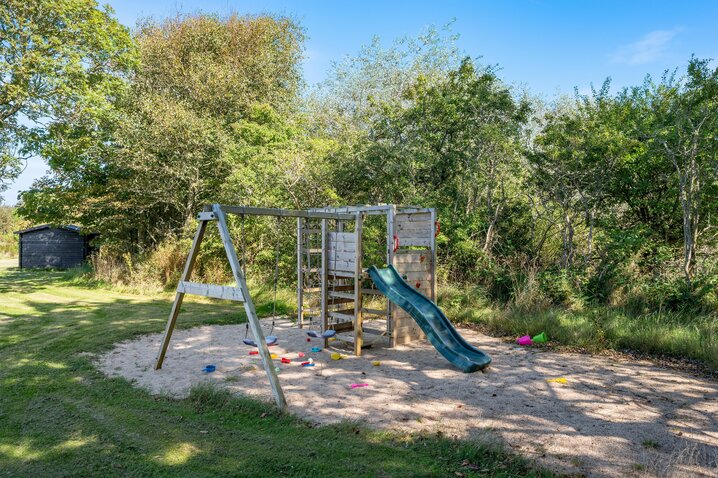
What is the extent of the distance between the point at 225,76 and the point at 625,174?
596 inches

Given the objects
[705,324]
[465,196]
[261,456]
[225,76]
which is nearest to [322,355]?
[261,456]

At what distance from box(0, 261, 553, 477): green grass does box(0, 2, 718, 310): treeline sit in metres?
5.45

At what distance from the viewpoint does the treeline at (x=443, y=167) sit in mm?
8562

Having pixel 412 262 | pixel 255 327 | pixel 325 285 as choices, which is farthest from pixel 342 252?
pixel 255 327

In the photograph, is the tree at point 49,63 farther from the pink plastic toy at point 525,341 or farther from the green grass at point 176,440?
the pink plastic toy at point 525,341

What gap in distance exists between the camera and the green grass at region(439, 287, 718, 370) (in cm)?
651

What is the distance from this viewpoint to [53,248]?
23812 mm

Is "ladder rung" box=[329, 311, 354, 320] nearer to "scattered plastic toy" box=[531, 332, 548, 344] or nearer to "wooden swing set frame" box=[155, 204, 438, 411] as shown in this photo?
"wooden swing set frame" box=[155, 204, 438, 411]

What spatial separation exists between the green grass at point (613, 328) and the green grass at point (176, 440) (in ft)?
14.4

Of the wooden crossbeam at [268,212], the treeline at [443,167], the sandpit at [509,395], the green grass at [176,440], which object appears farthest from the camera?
the treeline at [443,167]

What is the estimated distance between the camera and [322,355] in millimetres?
6875

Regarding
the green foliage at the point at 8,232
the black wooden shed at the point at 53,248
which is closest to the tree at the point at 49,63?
the black wooden shed at the point at 53,248

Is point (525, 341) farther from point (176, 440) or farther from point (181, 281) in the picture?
point (176, 440)

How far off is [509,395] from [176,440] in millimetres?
3198
